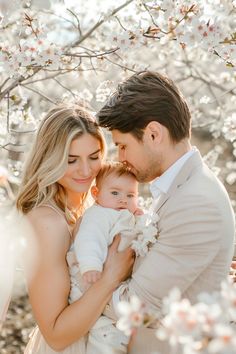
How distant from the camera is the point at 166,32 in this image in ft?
11.6

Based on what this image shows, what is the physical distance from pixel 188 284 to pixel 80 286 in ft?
1.51

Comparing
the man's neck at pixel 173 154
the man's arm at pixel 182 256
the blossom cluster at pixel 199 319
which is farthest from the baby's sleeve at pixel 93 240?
the blossom cluster at pixel 199 319

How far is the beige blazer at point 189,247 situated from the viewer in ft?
8.50

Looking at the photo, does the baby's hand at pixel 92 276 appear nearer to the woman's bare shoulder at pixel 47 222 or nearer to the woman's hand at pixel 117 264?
the woman's hand at pixel 117 264

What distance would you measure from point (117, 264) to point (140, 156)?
442 mm

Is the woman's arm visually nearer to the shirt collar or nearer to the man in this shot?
the man

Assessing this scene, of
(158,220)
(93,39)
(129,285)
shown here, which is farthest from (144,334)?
(93,39)

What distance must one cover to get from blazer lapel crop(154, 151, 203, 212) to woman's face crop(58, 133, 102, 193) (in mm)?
376

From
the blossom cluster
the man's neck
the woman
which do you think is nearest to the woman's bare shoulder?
the woman

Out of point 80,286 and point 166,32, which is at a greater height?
point 166,32

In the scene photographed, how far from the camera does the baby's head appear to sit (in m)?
2.99

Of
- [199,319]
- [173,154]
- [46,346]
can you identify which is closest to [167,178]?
[173,154]

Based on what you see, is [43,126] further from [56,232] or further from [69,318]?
[69,318]

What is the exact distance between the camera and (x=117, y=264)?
2771 mm
